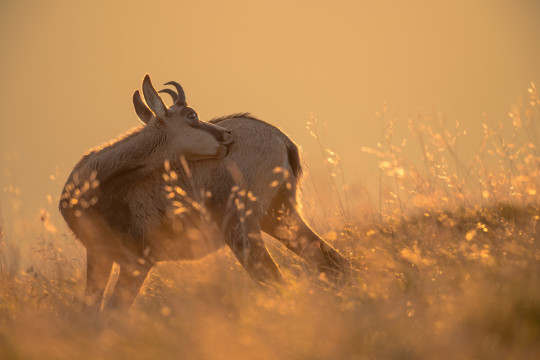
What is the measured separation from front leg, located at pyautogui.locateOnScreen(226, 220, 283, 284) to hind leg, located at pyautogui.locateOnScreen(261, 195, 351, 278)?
38 cm

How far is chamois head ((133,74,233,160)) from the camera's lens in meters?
5.19

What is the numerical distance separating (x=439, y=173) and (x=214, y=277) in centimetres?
191

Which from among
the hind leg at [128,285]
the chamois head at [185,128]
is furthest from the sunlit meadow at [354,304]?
the chamois head at [185,128]

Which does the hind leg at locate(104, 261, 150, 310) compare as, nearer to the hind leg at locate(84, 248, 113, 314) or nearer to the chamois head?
the hind leg at locate(84, 248, 113, 314)

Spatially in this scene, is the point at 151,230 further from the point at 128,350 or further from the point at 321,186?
the point at 128,350

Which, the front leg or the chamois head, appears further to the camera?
the chamois head

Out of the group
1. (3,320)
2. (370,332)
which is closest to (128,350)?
(370,332)

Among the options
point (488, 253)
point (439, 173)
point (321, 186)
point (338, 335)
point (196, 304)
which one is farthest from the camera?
point (321, 186)

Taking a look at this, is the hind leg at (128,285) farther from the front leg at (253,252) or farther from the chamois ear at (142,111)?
the chamois ear at (142,111)

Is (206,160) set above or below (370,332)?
above

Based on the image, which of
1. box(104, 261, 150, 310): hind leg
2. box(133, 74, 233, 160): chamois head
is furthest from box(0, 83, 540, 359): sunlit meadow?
box(133, 74, 233, 160): chamois head

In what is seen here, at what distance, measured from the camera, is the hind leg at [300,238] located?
203 inches

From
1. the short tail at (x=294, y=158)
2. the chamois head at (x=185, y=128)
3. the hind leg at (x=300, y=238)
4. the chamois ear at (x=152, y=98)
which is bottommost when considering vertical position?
the hind leg at (x=300, y=238)

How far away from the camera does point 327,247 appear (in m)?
5.24
